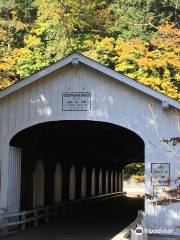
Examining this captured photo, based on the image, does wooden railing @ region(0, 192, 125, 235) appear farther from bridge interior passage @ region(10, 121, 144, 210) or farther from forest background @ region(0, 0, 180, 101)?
forest background @ region(0, 0, 180, 101)

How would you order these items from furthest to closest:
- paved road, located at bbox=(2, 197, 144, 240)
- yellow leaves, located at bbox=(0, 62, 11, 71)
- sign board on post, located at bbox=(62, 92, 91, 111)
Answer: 1. yellow leaves, located at bbox=(0, 62, 11, 71)
2. sign board on post, located at bbox=(62, 92, 91, 111)
3. paved road, located at bbox=(2, 197, 144, 240)

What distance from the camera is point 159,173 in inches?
536

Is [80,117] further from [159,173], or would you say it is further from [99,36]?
[99,36]

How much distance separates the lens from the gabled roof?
1355 centimetres

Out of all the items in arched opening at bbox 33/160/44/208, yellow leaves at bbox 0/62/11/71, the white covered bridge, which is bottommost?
arched opening at bbox 33/160/44/208

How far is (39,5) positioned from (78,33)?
151 inches

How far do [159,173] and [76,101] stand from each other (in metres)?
3.21

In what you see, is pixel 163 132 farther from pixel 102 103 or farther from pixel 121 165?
pixel 121 165

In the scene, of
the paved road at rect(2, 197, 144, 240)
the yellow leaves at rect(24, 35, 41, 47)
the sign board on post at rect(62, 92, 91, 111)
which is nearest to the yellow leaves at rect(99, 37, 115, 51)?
the yellow leaves at rect(24, 35, 41, 47)

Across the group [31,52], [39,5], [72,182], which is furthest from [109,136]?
[39,5]

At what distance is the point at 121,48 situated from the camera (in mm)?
33969

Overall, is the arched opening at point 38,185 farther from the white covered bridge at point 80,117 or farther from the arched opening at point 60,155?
the white covered bridge at point 80,117

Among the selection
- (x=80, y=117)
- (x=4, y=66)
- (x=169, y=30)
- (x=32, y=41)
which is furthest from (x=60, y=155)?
(x=32, y=41)

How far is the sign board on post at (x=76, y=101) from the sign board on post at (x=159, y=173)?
2599 millimetres
